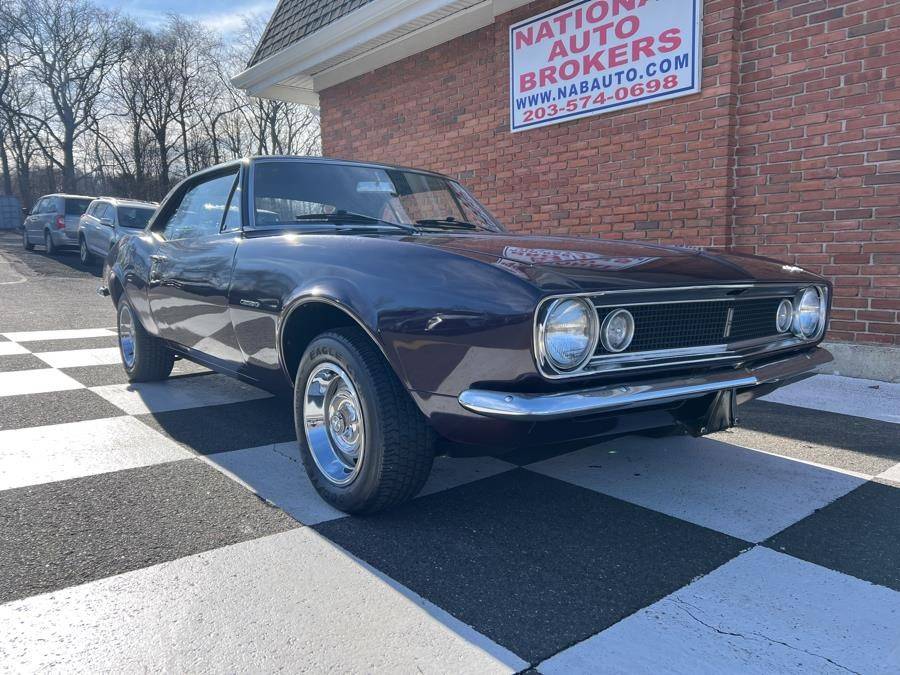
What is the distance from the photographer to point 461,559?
220cm

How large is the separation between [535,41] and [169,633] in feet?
21.2

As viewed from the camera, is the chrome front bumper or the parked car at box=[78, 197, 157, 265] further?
the parked car at box=[78, 197, 157, 265]

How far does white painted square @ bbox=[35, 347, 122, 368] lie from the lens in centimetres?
532

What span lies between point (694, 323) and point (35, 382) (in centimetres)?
420

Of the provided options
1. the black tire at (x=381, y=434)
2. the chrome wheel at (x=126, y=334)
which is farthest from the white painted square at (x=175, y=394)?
the black tire at (x=381, y=434)

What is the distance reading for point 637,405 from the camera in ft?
7.00

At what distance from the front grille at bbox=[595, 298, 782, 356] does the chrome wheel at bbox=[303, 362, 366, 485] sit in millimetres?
955

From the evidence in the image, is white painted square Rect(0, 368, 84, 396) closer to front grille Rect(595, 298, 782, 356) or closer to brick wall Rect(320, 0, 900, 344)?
front grille Rect(595, 298, 782, 356)

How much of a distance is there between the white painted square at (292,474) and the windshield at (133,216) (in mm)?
11061

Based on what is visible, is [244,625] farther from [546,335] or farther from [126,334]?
[126,334]

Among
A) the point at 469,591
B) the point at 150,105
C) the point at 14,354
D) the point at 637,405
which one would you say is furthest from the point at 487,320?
the point at 150,105

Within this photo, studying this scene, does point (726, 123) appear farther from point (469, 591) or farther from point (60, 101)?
point (60, 101)

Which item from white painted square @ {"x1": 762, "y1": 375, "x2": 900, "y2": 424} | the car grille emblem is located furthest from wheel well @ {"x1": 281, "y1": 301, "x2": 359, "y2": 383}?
white painted square @ {"x1": 762, "y1": 375, "x2": 900, "y2": 424}

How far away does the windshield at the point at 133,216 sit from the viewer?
1298cm
